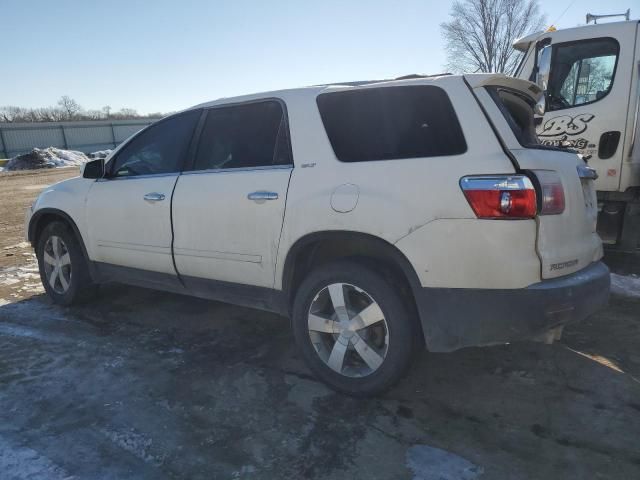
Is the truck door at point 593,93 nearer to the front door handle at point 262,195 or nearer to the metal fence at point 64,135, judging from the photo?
the front door handle at point 262,195

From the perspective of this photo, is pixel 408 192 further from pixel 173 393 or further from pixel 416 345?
pixel 173 393

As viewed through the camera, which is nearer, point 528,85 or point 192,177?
point 528,85

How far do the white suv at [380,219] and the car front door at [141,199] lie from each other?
25mm

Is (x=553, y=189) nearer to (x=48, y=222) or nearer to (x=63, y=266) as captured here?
(x=63, y=266)

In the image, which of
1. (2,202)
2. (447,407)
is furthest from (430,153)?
(2,202)

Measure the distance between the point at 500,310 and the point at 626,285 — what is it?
127 inches

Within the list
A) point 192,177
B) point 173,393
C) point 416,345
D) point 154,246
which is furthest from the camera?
point 154,246

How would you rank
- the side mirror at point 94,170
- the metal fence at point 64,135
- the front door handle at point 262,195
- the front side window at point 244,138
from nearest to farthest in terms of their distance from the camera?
the front door handle at point 262,195, the front side window at point 244,138, the side mirror at point 94,170, the metal fence at point 64,135

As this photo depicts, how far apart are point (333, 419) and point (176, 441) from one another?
85 centimetres

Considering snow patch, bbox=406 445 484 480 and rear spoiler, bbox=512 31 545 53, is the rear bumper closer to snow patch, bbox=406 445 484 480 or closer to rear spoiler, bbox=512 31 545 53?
snow patch, bbox=406 445 484 480

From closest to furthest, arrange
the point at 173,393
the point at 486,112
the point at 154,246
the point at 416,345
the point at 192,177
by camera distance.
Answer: the point at 486,112 → the point at 416,345 → the point at 173,393 → the point at 192,177 → the point at 154,246

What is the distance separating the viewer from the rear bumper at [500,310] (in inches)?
96.0

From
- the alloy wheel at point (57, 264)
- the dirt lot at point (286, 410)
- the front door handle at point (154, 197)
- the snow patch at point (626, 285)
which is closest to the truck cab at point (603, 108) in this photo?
the snow patch at point (626, 285)

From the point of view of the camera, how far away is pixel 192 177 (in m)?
3.61
